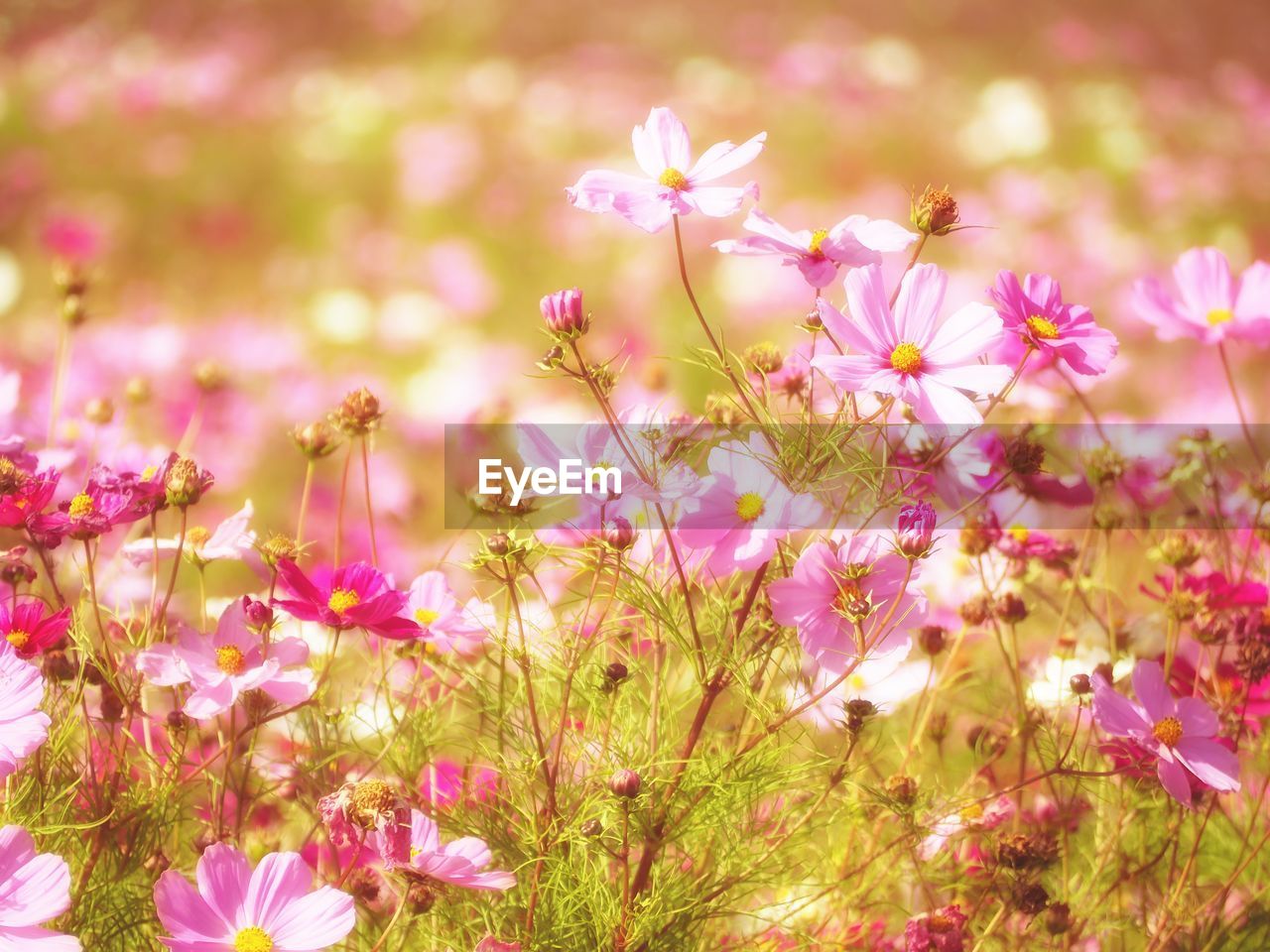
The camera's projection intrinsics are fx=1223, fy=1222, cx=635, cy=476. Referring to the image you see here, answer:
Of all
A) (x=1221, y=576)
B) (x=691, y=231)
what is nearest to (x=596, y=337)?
(x=691, y=231)

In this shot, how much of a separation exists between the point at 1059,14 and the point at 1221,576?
128 inches

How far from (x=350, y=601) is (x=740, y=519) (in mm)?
147

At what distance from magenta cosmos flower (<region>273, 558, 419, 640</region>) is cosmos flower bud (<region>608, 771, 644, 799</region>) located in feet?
0.30

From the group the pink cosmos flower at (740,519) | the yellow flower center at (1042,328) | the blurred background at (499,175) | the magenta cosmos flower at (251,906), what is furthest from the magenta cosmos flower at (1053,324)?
the blurred background at (499,175)

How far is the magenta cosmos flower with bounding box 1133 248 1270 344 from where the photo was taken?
0.66m

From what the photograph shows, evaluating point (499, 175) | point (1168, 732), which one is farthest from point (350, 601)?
point (499, 175)

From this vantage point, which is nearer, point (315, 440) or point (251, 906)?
point (251, 906)

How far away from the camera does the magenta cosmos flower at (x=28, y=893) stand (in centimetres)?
38

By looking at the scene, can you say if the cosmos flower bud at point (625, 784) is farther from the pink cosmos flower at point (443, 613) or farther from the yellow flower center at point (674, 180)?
the yellow flower center at point (674, 180)

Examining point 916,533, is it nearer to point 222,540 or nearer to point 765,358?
point 765,358

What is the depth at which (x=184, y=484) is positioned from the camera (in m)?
0.47

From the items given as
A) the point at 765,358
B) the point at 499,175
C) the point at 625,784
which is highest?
the point at 765,358

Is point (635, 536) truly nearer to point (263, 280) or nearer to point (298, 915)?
point (298, 915)

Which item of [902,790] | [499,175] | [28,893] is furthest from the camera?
[499,175]
